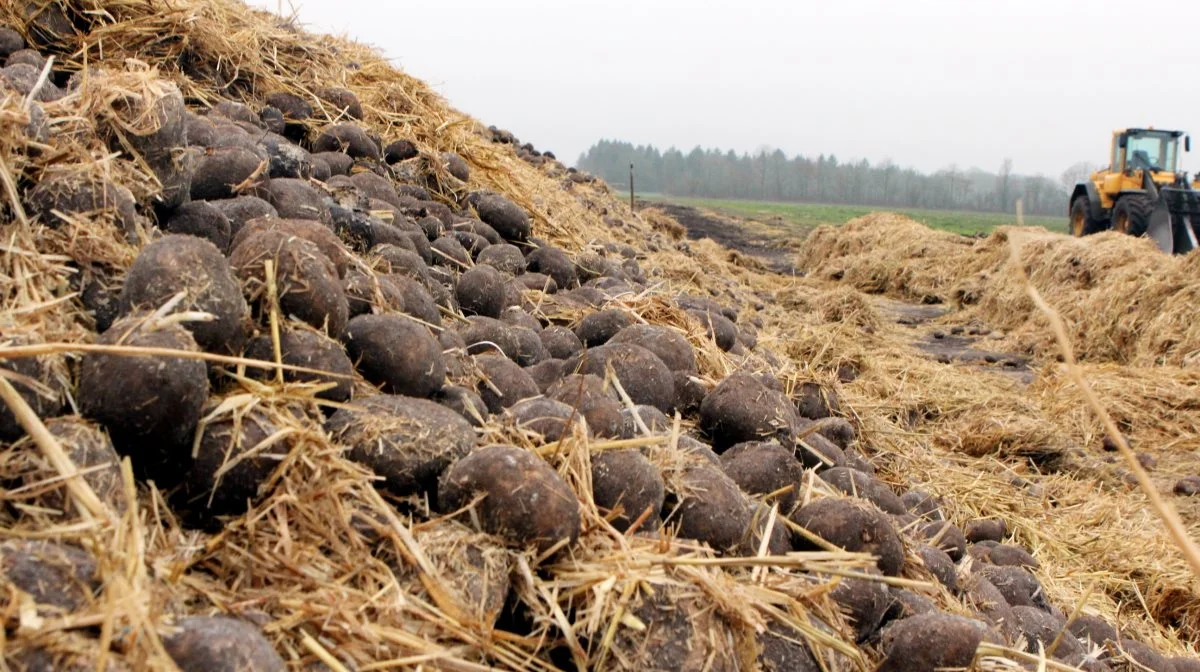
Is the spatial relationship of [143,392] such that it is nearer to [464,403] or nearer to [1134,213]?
[464,403]

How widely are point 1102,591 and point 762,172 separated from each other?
4213 inches

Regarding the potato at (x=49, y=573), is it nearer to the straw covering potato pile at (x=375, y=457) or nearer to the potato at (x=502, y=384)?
the straw covering potato pile at (x=375, y=457)

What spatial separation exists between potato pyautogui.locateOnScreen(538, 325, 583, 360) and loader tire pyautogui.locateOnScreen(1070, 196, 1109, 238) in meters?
19.4

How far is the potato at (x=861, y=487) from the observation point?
3.74 m

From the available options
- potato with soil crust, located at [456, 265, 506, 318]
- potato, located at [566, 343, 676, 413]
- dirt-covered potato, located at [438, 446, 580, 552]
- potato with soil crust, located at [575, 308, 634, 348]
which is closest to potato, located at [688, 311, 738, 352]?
potato with soil crust, located at [575, 308, 634, 348]

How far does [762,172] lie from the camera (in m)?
108

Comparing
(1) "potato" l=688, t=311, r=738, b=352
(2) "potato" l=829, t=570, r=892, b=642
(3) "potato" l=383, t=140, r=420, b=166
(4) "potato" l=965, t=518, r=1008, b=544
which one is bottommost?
Answer: (4) "potato" l=965, t=518, r=1008, b=544

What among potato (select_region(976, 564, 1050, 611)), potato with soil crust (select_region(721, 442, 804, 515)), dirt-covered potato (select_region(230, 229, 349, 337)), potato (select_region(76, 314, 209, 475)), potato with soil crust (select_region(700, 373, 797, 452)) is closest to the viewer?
potato (select_region(76, 314, 209, 475))

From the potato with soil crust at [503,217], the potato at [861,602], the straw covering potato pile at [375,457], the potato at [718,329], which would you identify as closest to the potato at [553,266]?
the straw covering potato pile at [375,457]

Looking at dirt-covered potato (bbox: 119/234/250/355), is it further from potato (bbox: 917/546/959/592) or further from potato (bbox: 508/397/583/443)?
potato (bbox: 917/546/959/592)

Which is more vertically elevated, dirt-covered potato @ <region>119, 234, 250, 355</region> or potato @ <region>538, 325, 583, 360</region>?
dirt-covered potato @ <region>119, 234, 250, 355</region>

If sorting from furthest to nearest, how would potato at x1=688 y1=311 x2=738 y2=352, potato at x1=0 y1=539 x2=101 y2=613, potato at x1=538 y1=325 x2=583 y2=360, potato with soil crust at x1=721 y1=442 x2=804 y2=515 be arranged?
potato at x1=688 y1=311 x2=738 y2=352 < potato at x1=538 y1=325 x2=583 y2=360 < potato with soil crust at x1=721 y1=442 x2=804 y2=515 < potato at x1=0 y1=539 x2=101 y2=613

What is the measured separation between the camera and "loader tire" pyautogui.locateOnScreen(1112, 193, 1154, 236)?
17641mm

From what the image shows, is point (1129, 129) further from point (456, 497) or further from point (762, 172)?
point (762, 172)
